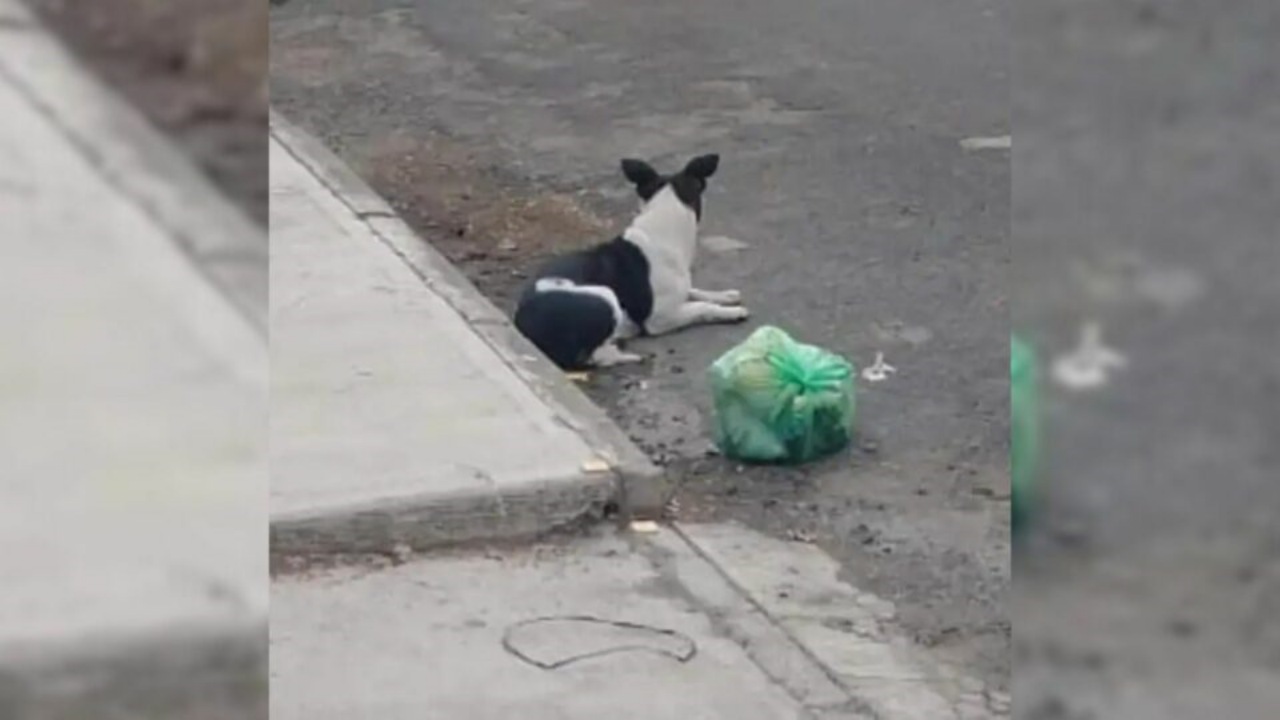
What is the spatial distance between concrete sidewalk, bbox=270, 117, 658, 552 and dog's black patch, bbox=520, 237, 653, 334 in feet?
0.93

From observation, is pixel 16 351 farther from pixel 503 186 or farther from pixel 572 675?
pixel 503 186

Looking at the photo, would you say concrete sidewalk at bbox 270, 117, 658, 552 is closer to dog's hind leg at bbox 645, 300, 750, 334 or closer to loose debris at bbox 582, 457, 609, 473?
loose debris at bbox 582, 457, 609, 473

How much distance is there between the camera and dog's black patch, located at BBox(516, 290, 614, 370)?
5691 millimetres

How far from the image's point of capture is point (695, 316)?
6250mm

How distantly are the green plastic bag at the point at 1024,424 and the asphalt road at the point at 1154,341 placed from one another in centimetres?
2

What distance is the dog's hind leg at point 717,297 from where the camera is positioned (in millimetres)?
6352

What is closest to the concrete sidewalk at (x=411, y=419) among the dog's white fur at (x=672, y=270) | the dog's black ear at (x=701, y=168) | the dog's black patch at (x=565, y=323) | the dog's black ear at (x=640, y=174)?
the dog's black patch at (x=565, y=323)

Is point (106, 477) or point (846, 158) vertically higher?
point (106, 477)

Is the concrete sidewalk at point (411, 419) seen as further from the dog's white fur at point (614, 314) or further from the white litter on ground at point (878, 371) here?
the white litter on ground at point (878, 371)

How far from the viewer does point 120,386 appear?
108 centimetres

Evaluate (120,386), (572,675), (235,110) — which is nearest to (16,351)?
(120,386)

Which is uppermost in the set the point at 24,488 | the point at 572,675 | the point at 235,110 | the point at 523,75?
the point at 235,110

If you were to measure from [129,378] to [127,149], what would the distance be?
13cm

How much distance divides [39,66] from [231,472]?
22cm
